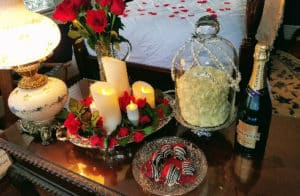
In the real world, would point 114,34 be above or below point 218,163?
above

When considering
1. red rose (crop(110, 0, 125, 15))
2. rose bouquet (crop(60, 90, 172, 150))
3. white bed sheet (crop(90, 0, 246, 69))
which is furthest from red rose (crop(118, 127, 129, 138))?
white bed sheet (crop(90, 0, 246, 69))

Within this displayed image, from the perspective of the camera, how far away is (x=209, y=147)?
84 centimetres

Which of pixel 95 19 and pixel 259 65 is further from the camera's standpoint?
pixel 95 19

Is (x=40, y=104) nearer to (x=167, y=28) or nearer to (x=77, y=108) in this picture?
(x=77, y=108)

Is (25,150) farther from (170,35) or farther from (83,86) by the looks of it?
(170,35)

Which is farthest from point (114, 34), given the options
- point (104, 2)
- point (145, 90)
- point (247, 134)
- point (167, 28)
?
point (167, 28)

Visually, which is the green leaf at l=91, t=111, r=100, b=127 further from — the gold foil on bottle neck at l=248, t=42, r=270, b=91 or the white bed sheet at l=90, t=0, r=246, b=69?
the white bed sheet at l=90, t=0, r=246, b=69

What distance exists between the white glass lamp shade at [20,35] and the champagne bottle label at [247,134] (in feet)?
2.12

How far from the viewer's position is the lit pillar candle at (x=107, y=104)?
80 cm

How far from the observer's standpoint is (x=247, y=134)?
75 centimetres

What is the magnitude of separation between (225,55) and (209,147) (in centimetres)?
29

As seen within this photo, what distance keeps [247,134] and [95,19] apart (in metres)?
0.55

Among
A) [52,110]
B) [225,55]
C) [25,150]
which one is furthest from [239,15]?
[25,150]

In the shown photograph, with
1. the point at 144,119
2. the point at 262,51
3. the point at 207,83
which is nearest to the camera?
the point at 262,51
